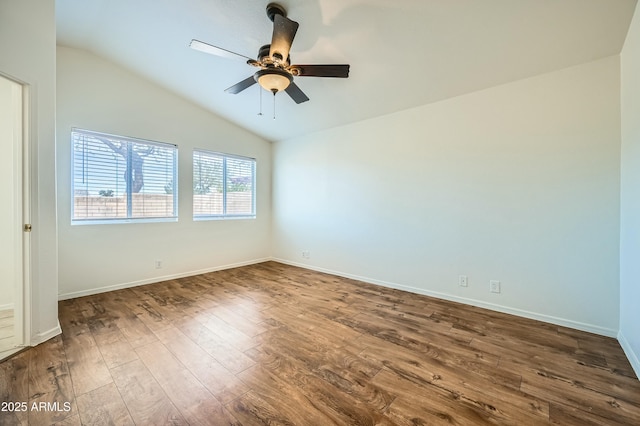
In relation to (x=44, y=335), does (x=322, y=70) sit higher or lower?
higher

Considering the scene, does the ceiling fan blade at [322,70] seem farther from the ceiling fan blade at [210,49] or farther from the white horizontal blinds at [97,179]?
the white horizontal blinds at [97,179]

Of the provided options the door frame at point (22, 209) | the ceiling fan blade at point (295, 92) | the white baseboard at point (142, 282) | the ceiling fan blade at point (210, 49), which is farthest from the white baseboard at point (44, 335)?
the ceiling fan blade at point (295, 92)

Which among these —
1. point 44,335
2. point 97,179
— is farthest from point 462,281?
point 97,179

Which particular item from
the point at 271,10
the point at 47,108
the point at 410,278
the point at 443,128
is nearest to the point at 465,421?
the point at 410,278

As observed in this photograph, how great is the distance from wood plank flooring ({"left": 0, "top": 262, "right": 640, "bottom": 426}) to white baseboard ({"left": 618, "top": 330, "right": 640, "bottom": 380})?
5 centimetres

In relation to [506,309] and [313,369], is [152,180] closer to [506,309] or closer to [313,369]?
[313,369]

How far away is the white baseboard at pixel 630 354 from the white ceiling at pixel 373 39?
248 cm

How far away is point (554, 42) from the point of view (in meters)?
2.21

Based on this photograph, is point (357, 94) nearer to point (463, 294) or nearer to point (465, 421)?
point (463, 294)

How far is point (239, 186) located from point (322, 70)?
3.26 metres

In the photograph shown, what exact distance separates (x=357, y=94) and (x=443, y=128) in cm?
119

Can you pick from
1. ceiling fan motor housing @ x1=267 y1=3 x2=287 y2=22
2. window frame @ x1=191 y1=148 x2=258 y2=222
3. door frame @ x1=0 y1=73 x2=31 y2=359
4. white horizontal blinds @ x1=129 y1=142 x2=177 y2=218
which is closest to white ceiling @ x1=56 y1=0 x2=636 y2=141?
ceiling fan motor housing @ x1=267 y1=3 x2=287 y2=22

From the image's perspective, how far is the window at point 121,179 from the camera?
3246mm

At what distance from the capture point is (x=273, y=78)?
215 centimetres
